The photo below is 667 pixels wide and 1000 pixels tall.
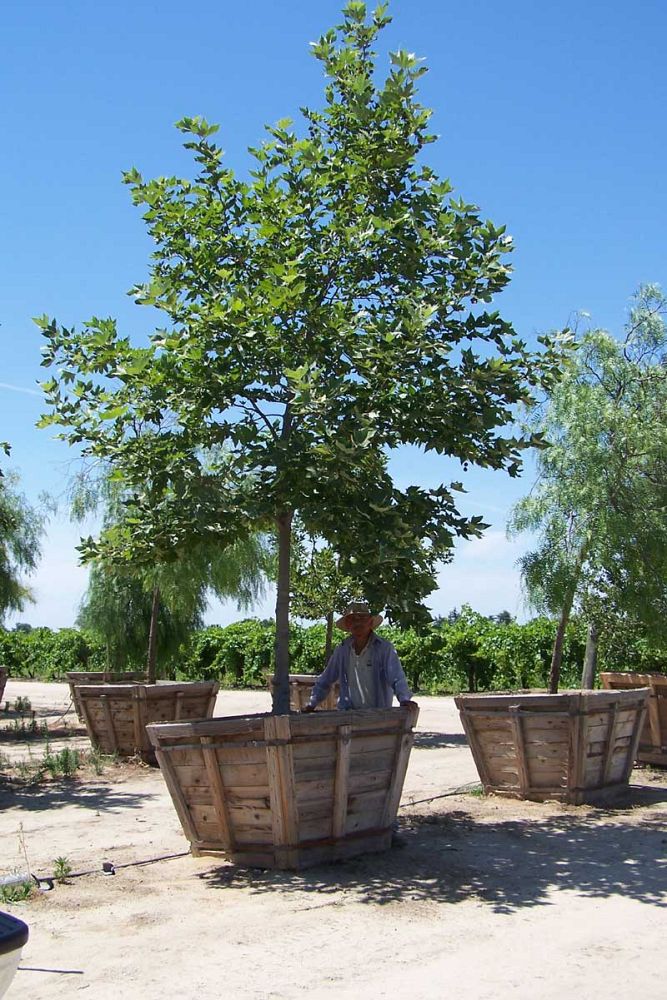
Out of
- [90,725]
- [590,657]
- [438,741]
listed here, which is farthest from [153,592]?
[590,657]

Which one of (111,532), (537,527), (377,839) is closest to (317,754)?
(377,839)

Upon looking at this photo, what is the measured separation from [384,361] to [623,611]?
6.28m

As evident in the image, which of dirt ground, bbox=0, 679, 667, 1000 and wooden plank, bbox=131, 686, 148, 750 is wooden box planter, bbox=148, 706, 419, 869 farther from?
wooden plank, bbox=131, 686, 148, 750

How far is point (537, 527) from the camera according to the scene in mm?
12289

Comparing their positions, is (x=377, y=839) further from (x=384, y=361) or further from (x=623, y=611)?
(x=623, y=611)

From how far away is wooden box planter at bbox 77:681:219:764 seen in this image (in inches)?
517

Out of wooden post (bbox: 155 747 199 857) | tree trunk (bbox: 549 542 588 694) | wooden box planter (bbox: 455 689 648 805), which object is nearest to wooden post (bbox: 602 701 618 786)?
wooden box planter (bbox: 455 689 648 805)

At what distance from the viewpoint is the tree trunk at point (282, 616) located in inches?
326

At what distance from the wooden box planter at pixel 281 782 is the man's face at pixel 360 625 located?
3.48ft

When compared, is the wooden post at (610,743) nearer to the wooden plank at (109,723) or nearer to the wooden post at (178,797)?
the wooden post at (178,797)

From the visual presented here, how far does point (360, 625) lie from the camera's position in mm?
8438

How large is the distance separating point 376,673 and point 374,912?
2520 millimetres

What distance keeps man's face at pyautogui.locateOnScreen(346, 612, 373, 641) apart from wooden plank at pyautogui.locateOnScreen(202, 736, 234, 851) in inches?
73.2

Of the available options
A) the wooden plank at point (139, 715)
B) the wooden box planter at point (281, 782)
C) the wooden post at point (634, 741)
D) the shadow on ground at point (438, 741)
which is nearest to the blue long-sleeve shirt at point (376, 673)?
the wooden box planter at point (281, 782)
